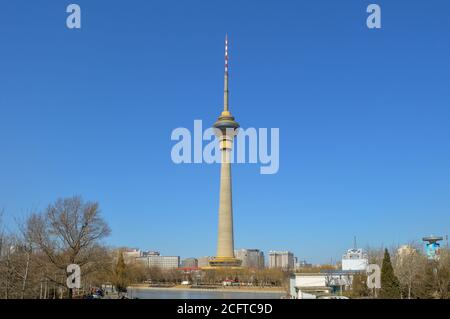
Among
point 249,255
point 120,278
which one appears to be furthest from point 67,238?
point 249,255

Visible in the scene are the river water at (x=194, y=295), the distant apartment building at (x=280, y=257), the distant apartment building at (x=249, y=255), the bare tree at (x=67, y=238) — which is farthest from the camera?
the distant apartment building at (x=280, y=257)

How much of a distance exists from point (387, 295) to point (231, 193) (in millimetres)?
77991

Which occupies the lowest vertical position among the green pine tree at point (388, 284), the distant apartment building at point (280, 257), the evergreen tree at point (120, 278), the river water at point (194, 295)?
the distant apartment building at point (280, 257)

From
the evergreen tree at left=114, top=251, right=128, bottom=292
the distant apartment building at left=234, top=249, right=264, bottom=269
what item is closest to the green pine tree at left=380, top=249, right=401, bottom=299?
the evergreen tree at left=114, top=251, right=128, bottom=292

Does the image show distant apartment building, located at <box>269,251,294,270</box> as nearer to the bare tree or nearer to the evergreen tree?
the evergreen tree

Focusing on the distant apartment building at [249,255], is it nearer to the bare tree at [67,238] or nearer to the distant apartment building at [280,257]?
the distant apartment building at [280,257]

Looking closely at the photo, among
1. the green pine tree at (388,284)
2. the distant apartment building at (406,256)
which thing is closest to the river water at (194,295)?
the distant apartment building at (406,256)

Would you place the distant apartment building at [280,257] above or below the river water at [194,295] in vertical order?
below

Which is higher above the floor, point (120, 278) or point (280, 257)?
point (120, 278)

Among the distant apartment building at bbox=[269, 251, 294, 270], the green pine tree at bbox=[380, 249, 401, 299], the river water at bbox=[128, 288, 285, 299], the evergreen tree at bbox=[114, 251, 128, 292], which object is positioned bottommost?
the distant apartment building at bbox=[269, 251, 294, 270]

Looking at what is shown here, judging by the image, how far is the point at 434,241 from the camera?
67.9 metres

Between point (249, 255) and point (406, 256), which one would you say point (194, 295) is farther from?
point (249, 255)
